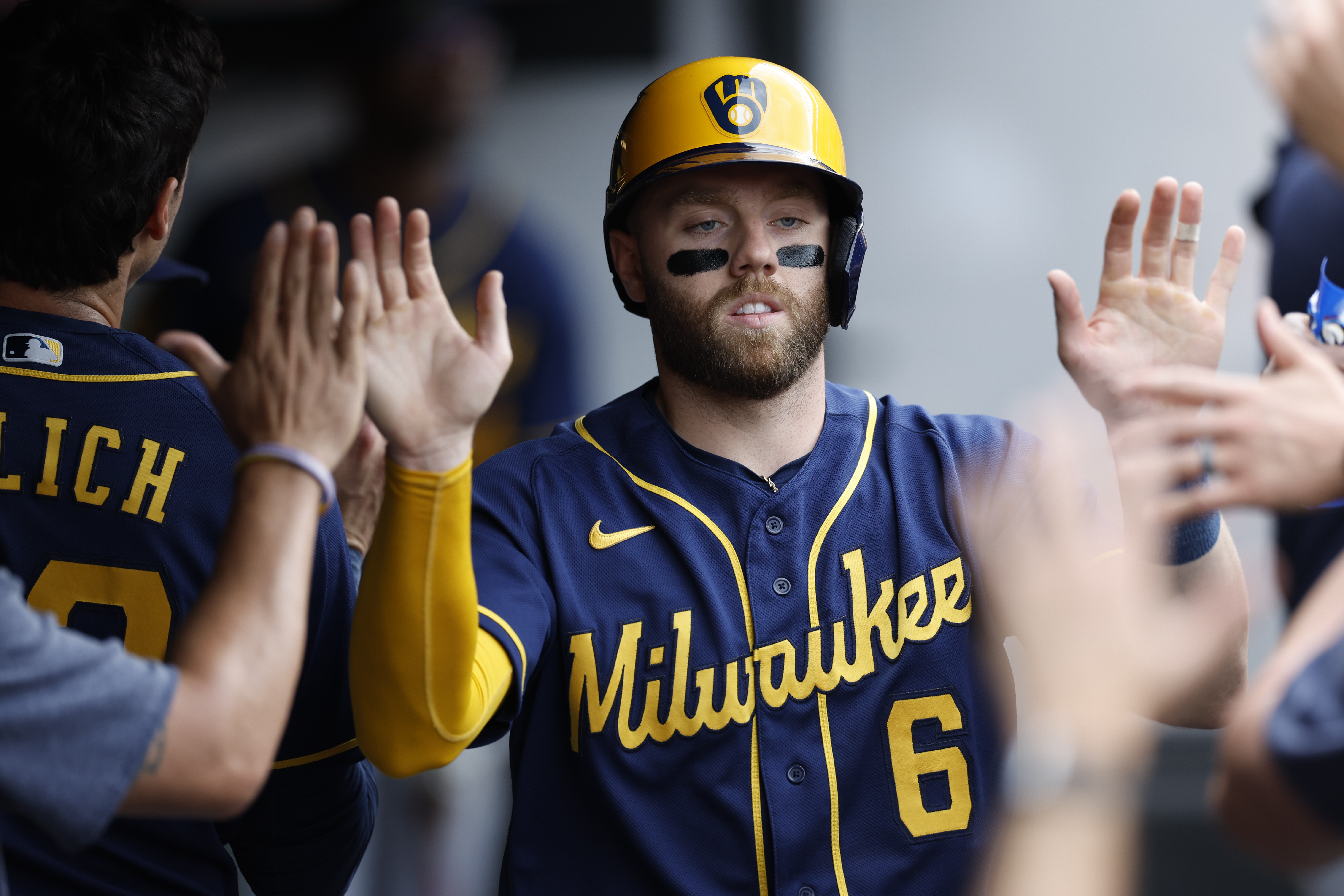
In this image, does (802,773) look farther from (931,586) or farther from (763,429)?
(763,429)

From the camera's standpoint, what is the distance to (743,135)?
1.54 m

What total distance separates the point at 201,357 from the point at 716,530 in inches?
27.1

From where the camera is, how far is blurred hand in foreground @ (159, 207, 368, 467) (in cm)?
99

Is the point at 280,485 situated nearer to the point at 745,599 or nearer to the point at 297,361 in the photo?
the point at 297,361

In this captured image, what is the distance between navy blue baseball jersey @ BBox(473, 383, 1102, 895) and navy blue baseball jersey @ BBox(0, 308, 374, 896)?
13.0 inches

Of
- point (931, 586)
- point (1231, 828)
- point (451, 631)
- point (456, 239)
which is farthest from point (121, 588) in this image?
point (456, 239)

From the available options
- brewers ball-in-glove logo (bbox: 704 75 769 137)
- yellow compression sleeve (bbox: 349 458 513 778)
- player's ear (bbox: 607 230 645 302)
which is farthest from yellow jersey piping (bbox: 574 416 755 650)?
brewers ball-in-glove logo (bbox: 704 75 769 137)

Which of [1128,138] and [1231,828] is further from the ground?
Result: [1128,138]

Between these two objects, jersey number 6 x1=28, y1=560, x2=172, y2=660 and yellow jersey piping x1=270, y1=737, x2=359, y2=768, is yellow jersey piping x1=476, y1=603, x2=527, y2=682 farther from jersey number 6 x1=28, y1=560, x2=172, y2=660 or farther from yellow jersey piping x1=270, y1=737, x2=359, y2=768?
jersey number 6 x1=28, y1=560, x2=172, y2=660

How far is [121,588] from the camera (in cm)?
125

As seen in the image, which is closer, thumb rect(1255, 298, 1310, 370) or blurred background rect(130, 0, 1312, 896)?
thumb rect(1255, 298, 1310, 370)

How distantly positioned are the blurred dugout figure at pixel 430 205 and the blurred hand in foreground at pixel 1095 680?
1.70 m

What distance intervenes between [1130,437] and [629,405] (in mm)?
741

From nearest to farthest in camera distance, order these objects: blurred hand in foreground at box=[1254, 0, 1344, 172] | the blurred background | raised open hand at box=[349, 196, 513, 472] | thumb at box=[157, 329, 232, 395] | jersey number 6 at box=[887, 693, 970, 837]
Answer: blurred hand in foreground at box=[1254, 0, 1344, 172]
thumb at box=[157, 329, 232, 395]
raised open hand at box=[349, 196, 513, 472]
jersey number 6 at box=[887, 693, 970, 837]
the blurred background
